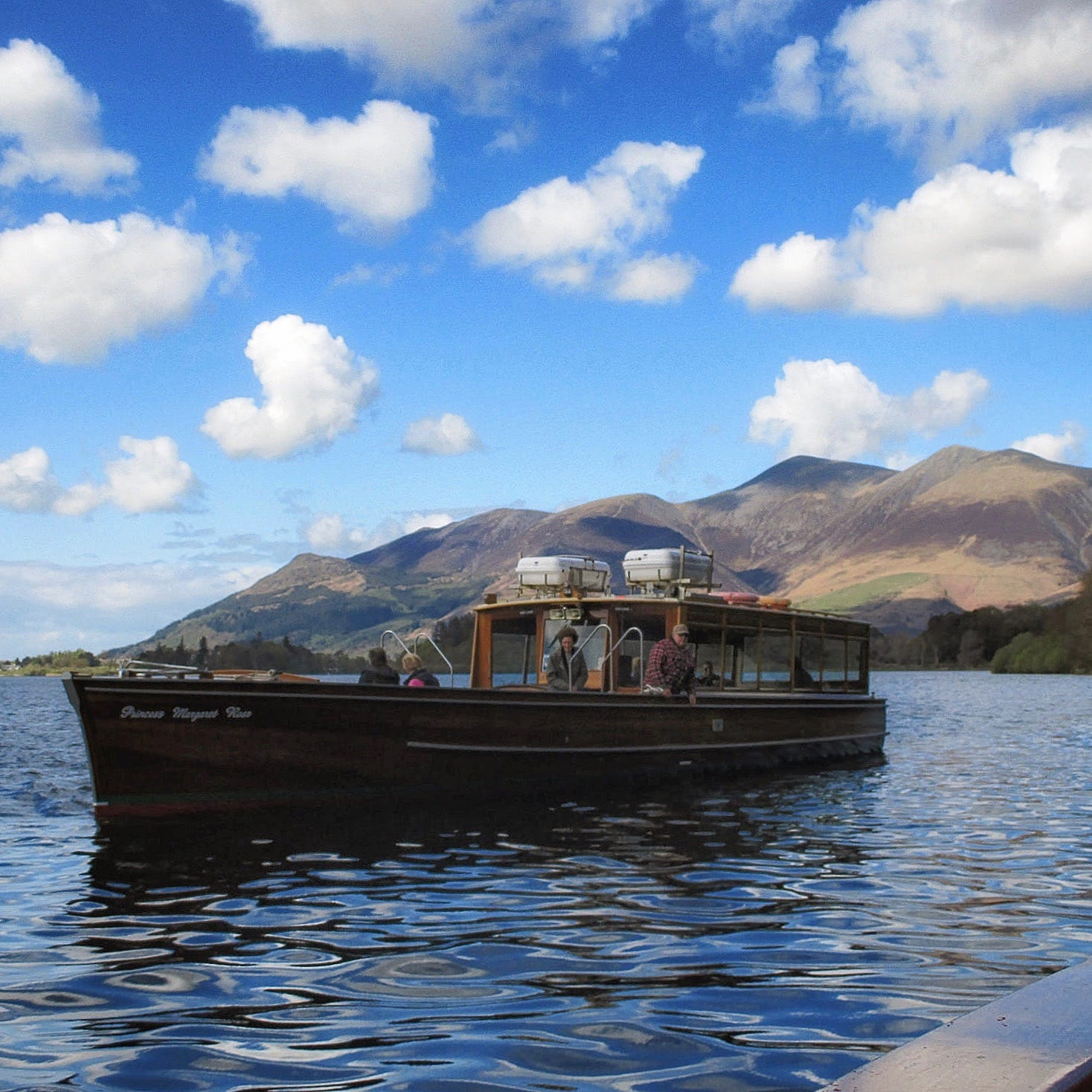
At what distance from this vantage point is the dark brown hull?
15.7 meters

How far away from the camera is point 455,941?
29.9ft

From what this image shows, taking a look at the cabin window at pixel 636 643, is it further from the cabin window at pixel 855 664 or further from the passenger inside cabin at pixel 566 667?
the cabin window at pixel 855 664

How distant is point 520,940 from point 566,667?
38.4 feet

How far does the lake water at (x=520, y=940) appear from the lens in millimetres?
6301

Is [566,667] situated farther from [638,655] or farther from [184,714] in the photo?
[184,714]

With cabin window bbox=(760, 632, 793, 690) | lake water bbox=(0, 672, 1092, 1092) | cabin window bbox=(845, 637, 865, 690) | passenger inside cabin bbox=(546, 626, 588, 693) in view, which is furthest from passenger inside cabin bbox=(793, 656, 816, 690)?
lake water bbox=(0, 672, 1092, 1092)

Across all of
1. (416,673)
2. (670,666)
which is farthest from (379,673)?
(670,666)

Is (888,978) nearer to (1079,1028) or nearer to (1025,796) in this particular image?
(1079,1028)

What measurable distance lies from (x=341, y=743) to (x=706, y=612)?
8.77 meters

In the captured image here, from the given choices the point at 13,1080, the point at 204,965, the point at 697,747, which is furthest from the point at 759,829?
the point at 13,1080

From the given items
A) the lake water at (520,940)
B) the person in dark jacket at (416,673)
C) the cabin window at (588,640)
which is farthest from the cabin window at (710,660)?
the person in dark jacket at (416,673)

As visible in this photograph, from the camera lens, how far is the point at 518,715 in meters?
18.4

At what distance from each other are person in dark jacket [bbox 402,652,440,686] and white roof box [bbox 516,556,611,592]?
494 centimetres

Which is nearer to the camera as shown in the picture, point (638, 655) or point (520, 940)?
point (520, 940)
